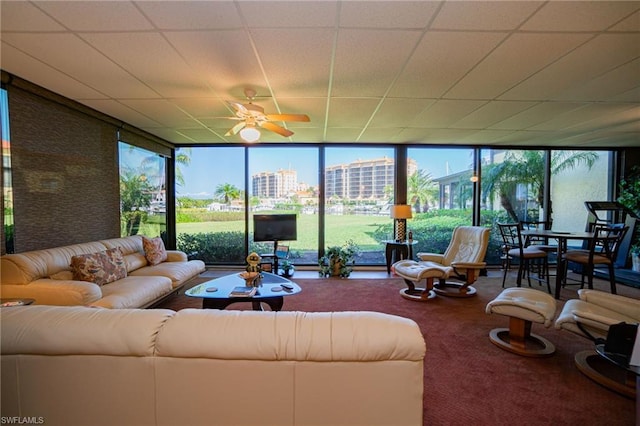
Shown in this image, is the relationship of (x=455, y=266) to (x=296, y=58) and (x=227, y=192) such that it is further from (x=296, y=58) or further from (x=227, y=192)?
(x=227, y=192)

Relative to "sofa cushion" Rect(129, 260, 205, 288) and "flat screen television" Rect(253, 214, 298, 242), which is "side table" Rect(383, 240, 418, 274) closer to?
"flat screen television" Rect(253, 214, 298, 242)

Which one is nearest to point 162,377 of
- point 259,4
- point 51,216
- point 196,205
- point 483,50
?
point 259,4

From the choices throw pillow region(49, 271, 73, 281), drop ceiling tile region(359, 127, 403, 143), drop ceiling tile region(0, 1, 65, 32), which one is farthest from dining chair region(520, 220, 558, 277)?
throw pillow region(49, 271, 73, 281)

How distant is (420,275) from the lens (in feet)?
12.2

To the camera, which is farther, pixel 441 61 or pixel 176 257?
pixel 176 257

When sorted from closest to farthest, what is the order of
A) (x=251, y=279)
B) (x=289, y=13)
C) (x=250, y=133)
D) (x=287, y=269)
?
(x=289, y=13) < (x=250, y=133) < (x=251, y=279) < (x=287, y=269)

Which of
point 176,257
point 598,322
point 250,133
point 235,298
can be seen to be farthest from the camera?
point 176,257

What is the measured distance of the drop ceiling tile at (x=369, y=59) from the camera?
2.02 meters

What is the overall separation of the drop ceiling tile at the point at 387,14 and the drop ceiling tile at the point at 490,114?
2.07 metres

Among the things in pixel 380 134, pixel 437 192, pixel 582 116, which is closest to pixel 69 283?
pixel 380 134

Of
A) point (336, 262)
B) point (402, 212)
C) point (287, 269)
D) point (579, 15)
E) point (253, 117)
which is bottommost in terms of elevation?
point (287, 269)

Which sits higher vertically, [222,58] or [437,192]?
[222,58]

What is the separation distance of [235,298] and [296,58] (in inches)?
88.0

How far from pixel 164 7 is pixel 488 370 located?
347 centimetres
